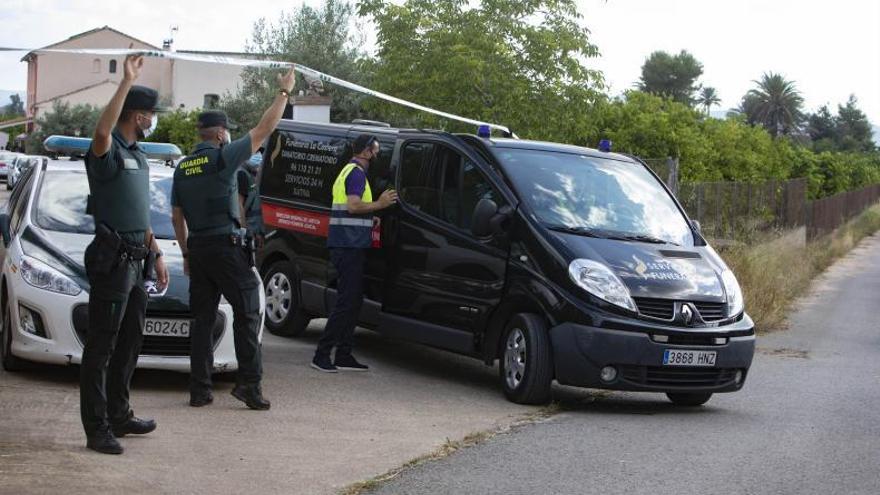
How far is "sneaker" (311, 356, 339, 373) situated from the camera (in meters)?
10.9

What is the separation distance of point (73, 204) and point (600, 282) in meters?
4.16

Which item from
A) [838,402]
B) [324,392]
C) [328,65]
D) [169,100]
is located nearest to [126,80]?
[324,392]

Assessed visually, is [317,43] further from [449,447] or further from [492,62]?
[449,447]

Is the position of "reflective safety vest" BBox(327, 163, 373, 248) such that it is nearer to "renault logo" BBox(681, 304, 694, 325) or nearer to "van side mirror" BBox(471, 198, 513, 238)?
"van side mirror" BBox(471, 198, 513, 238)

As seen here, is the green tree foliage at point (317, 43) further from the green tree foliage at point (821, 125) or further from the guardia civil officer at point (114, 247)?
the green tree foliage at point (821, 125)

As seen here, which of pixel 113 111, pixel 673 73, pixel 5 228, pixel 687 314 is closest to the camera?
pixel 113 111

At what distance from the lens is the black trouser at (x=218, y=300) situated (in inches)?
335

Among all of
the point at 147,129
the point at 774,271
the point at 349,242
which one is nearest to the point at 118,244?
the point at 147,129

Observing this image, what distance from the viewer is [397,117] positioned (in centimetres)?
3014

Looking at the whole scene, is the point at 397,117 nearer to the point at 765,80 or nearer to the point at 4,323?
the point at 4,323

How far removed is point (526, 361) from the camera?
31.9ft

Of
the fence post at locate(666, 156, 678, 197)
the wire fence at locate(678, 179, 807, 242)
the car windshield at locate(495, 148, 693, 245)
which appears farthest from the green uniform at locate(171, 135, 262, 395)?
the wire fence at locate(678, 179, 807, 242)

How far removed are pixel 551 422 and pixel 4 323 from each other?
4.05 meters

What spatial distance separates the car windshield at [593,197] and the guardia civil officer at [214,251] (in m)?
2.58
